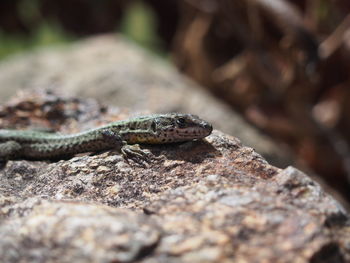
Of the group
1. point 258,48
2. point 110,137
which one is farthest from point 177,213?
point 258,48

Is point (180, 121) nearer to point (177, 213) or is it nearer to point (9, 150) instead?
point (177, 213)

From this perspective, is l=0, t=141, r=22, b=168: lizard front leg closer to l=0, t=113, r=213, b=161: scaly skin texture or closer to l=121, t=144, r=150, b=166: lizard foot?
l=0, t=113, r=213, b=161: scaly skin texture

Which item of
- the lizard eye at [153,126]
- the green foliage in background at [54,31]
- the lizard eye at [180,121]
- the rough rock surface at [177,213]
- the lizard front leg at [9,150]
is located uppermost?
the green foliage in background at [54,31]

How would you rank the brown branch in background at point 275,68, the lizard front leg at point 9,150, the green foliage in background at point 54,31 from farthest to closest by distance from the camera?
the green foliage in background at point 54,31, the brown branch in background at point 275,68, the lizard front leg at point 9,150

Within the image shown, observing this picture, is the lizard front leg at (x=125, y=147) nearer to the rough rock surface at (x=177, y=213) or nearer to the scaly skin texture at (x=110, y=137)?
the scaly skin texture at (x=110, y=137)

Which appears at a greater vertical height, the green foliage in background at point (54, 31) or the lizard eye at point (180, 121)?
the green foliage in background at point (54, 31)

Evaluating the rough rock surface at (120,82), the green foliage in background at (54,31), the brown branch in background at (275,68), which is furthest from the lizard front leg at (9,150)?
the green foliage in background at (54,31)

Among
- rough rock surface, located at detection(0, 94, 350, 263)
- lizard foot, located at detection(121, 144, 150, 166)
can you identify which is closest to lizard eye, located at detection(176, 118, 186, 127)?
rough rock surface, located at detection(0, 94, 350, 263)
